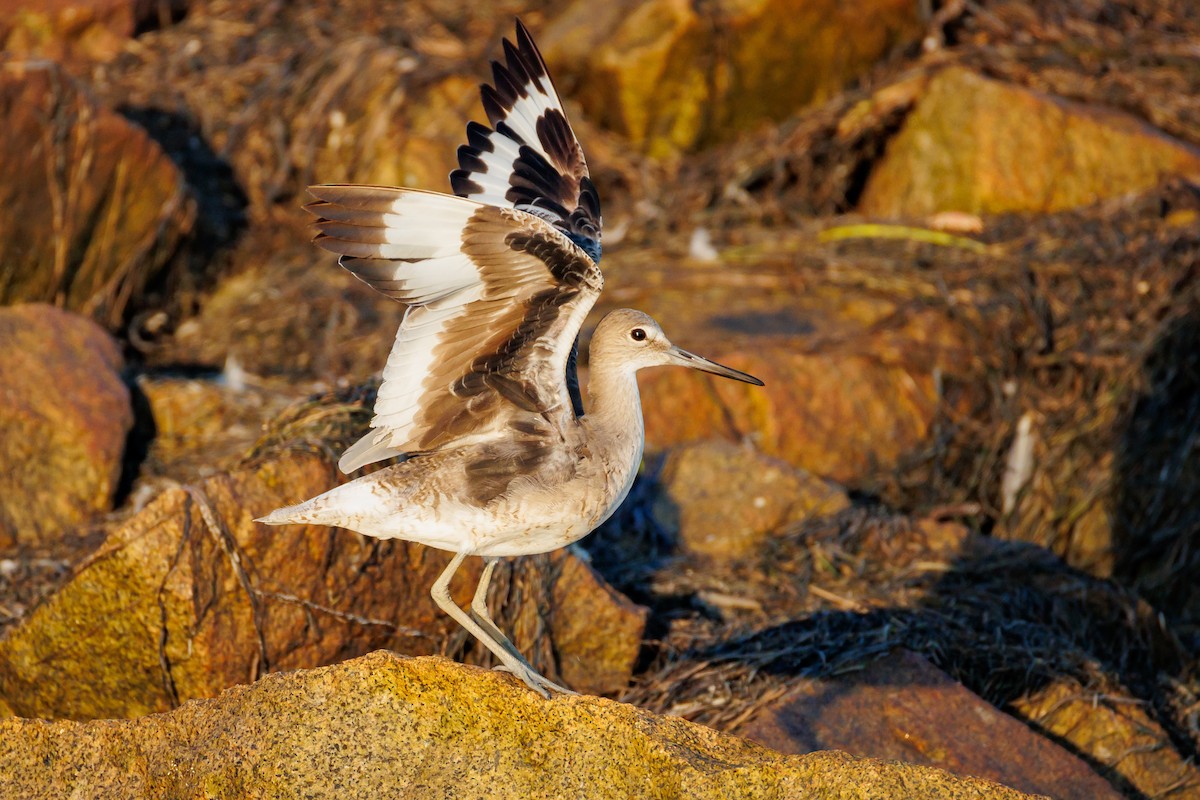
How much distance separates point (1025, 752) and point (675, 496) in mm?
2255

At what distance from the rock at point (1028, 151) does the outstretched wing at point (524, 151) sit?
16.2ft

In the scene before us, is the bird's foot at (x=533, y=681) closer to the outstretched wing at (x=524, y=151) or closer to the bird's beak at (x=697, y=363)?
the bird's beak at (x=697, y=363)

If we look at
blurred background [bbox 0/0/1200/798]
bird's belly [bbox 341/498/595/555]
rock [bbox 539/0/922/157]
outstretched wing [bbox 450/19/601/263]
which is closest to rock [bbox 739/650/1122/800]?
blurred background [bbox 0/0/1200/798]

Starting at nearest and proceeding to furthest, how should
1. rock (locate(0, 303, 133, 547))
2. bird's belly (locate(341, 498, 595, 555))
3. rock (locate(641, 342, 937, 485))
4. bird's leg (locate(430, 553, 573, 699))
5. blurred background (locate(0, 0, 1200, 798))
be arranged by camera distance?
bird's leg (locate(430, 553, 573, 699)) < bird's belly (locate(341, 498, 595, 555)) < blurred background (locate(0, 0, 1200, 798)) < rock (locate(0, 303, 133, 547)) < rock (locate(641, 342, 937, 485))

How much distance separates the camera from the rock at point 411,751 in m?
3.11

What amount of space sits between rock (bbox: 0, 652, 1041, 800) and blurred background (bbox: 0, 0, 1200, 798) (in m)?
1.11

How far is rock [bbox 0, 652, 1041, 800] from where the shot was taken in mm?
3113

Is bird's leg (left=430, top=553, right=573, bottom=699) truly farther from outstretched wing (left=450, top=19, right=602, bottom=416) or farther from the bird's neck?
outstretched wing (left=450, top=19, right=602, bottom=416)

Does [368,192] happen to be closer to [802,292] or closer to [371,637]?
[371,637]

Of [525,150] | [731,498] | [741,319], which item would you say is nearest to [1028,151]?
[741,319]

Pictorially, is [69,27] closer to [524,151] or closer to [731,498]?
[524,151]

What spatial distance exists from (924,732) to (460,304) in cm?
204

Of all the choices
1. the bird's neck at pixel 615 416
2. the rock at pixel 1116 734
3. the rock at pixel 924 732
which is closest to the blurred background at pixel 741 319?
the rock at pixel 1116 734

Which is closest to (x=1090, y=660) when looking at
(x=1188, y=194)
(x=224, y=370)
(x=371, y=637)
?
(x=371, y=637)
